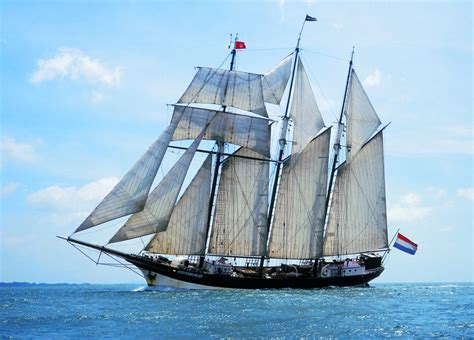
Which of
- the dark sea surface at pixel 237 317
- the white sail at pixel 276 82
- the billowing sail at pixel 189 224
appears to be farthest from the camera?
the white sail at pixel 276 82

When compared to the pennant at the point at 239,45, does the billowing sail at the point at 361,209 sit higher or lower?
lower

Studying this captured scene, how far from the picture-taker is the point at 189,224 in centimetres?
6341

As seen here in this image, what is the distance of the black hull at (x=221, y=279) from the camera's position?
2421 inches

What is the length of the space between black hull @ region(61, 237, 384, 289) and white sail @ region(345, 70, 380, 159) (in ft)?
45.6

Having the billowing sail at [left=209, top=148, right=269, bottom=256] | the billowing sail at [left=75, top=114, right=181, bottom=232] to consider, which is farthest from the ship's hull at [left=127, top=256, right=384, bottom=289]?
the billowing sail at [left=75, top=114, right=181, bottom=232]

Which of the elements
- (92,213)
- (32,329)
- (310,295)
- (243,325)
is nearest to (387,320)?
(243,325)

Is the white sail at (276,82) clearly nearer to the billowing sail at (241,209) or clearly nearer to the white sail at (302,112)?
the white sail at (302,112)

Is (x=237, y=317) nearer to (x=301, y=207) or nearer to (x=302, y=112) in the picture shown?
(x=301, y=207)

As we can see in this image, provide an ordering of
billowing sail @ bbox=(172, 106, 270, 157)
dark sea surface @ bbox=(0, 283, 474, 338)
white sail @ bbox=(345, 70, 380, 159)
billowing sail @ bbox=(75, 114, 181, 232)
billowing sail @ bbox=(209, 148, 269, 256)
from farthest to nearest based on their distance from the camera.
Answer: white sail @ bbox=(345, 70, 380, 159), billowing sail @ bbox=(209, 148, 269, 256), billowing sail @ bbox=(172, 106, 270, 157), billowing sail @ bbox=(75, 114, 181, 232), dark sea surface @ bbox=(0, 283, 474, 338)

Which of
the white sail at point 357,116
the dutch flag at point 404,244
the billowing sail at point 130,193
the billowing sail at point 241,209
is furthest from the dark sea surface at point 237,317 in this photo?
the white sail at point 357,116

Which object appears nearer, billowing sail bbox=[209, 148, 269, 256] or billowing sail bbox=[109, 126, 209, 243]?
billowing sail bbox=[109, 126, 209, 243]

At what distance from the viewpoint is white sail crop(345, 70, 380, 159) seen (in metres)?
72.8

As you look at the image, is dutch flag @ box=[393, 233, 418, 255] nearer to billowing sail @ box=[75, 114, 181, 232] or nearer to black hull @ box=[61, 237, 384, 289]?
black hull @ box=[61, 237, 384, 289]

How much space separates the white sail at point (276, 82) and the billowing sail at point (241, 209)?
6.20 m
